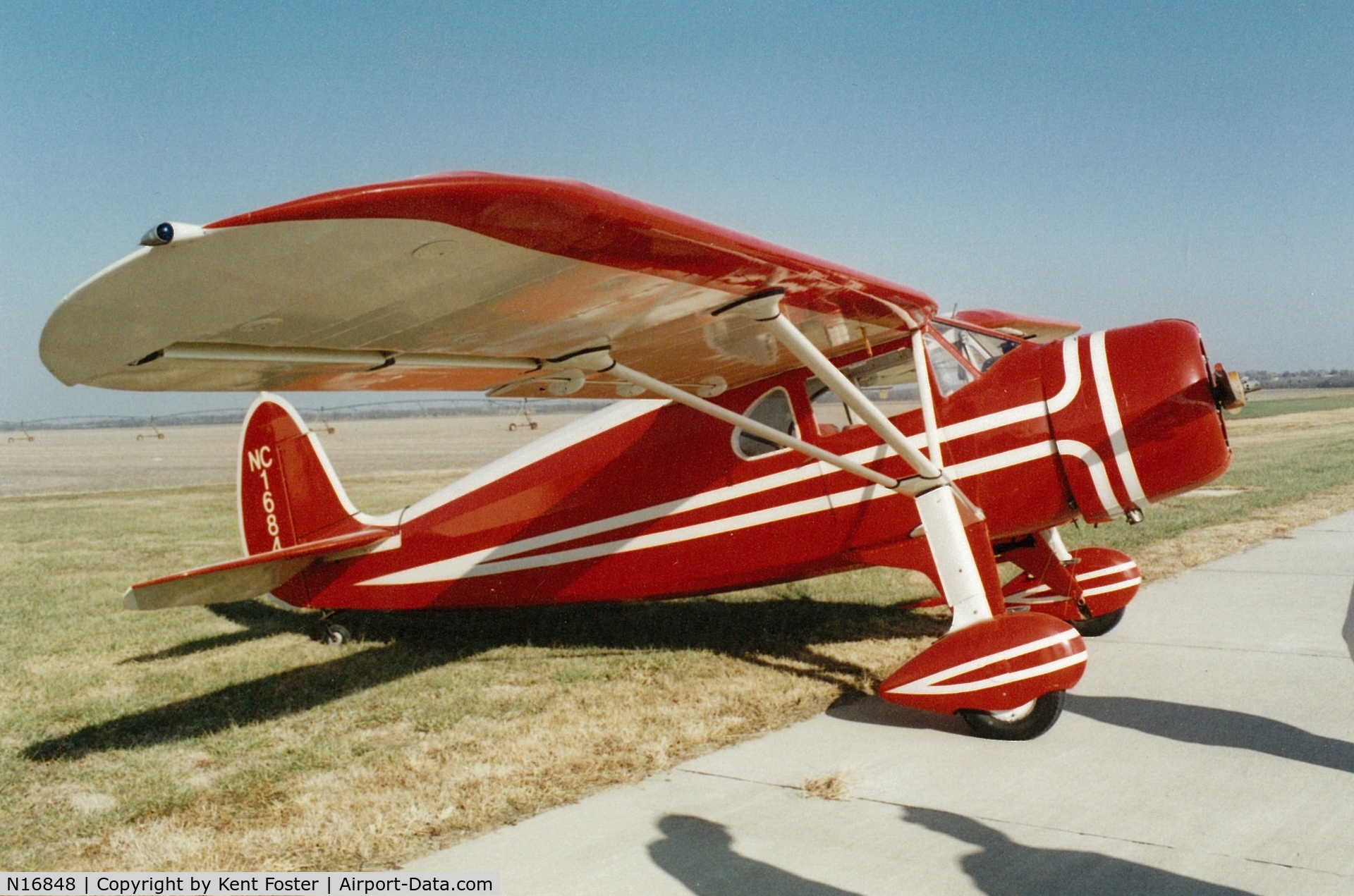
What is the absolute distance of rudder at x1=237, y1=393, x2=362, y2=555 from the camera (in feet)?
25.1

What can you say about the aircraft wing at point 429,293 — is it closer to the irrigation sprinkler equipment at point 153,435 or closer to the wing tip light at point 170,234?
the wing tip light at point 170,234

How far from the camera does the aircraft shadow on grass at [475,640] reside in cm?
541

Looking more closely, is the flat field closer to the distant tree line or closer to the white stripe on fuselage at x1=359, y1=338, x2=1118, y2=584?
the white stripe on fuselage at x1=359, y1=338, x2=1118, y2=584

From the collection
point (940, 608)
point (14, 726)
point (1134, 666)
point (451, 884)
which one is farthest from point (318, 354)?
point (940, 608)

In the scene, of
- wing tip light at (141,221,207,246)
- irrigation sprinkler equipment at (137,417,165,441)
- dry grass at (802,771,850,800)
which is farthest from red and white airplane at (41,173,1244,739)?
irrigation sprinkler equipment at (137,417,165,441)

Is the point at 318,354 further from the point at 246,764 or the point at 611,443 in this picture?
the point at 611,443

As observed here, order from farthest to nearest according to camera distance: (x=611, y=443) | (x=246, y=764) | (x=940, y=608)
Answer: (x=940, y=608), (x=611, y=443), (x=246, y=764)

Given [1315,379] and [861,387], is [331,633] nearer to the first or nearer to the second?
[861,387]

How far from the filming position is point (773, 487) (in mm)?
5680

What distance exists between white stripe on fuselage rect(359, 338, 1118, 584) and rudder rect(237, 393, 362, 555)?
851mm

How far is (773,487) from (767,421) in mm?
406

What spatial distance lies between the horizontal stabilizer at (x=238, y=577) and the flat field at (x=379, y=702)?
0.59 metres

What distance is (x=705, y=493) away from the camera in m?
5.90

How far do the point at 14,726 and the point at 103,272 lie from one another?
14.1ft
